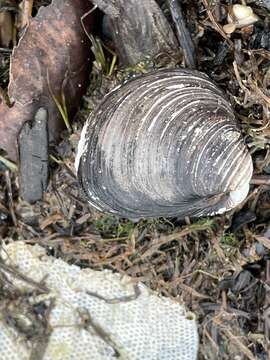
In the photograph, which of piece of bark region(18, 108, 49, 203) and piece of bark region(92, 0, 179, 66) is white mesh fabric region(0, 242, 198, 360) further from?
piece of bark region(92, 0, 179, 66)

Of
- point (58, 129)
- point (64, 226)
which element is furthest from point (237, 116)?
point (64, 226)

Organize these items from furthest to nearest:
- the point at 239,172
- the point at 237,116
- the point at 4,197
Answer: the point at 4,197 → the point at 237,116 → the point at 239,172

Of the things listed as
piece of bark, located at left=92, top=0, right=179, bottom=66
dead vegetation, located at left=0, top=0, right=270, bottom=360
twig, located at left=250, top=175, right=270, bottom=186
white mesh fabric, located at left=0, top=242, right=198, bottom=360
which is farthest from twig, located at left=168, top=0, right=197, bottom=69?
white mesh fabric, located at left=0, top=242, right=198, bottom=360

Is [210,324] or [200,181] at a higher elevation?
[200,181]

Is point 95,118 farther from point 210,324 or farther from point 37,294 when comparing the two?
point 210,324

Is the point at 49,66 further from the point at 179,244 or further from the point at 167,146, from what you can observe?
the point at 179,244

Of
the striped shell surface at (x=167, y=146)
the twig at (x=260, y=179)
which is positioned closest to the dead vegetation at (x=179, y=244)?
the twig at (x=260, y=179)

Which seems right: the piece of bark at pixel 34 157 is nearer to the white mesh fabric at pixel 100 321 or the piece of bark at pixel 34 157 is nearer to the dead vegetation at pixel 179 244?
the dead vegetation at pixel 179 244
